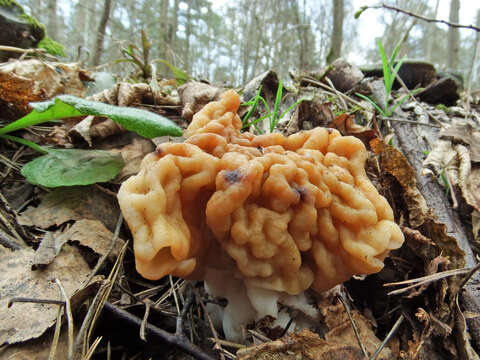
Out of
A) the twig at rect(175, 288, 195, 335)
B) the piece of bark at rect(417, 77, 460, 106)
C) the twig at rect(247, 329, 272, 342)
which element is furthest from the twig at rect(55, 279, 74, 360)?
the piece of bark at rect(417, 77, 460, 106)

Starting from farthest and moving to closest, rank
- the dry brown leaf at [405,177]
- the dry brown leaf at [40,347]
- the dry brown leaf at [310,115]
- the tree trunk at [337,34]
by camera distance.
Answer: the tree trunk at [337,34] < the dry brown leaf at [310,115] < the dry brown leaf at [405,177] < the dry brown leaf at [40,347]

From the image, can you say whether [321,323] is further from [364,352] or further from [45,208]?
[45,208]

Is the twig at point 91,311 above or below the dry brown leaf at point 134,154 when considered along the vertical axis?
below

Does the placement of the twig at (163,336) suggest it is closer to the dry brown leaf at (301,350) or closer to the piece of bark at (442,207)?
the dry brown leaf at (301,350)

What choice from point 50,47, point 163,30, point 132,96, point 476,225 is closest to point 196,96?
point 132,96

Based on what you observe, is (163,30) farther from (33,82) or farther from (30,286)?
(30,286)

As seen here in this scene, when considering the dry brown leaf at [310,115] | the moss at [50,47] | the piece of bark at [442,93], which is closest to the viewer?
the dry brown leaf at [310,115]

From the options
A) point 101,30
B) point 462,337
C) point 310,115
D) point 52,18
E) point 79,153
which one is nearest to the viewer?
point 462,337

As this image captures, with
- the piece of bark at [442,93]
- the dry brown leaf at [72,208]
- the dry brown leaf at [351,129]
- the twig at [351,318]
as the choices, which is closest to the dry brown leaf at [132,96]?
the dry brown leaf at [72,208]
